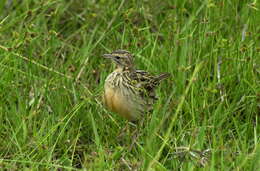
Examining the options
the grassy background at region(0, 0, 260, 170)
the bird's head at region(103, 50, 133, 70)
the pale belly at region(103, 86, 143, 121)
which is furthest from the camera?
the bird's head at region(103, 50, 133, 70)

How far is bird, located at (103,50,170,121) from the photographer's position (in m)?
6.88

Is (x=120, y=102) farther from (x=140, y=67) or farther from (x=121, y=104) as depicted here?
(x=140, y=67)

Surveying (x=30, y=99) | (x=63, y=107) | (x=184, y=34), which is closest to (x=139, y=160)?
(x=63, y=107)

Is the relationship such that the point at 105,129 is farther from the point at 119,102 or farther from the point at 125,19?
the point at 125,19

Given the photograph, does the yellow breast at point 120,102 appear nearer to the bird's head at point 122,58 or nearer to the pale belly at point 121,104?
the pale belly at point 121,104

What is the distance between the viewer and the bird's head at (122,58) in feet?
23.6

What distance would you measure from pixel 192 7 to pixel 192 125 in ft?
7.95

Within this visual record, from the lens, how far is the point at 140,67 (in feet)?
25.6

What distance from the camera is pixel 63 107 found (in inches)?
273

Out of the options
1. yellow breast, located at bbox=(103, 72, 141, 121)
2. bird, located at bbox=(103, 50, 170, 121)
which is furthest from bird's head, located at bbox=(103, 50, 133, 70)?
yellow breast, located at bbox=(103, 72, 141, 121)

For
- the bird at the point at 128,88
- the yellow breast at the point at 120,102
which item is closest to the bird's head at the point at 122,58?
the bird at the point at 128,88

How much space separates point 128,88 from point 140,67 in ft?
2.66

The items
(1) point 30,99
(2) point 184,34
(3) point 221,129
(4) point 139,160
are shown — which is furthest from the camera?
(2) point 184,34

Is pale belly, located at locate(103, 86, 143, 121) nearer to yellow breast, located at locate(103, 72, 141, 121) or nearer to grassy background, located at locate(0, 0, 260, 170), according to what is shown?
yellow breast, located at locate(103, 72, 141, 121)
